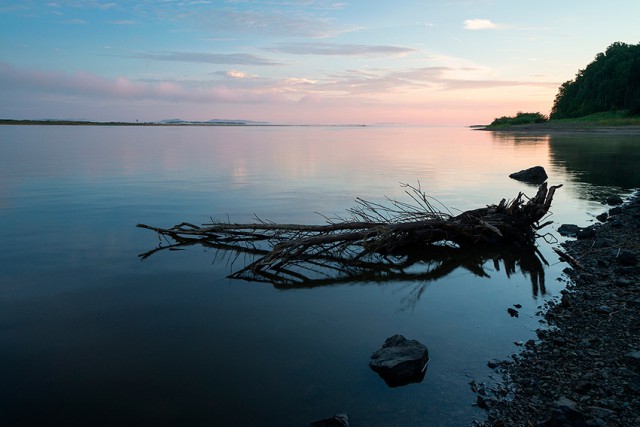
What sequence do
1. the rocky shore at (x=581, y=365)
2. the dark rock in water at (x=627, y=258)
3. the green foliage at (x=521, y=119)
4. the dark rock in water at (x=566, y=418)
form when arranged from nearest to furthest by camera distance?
the dark rock in water at (x=566, y=418)
the rocky shore at (x=581, y=365)
the dark rock in water at (x=627, y=258)
the green foliage at (x=521, y=119)

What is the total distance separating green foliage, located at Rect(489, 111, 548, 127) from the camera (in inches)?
5697

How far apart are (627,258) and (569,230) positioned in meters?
4.72

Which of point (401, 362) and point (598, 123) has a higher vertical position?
point (598, 123)

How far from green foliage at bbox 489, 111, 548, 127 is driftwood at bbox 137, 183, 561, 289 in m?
141

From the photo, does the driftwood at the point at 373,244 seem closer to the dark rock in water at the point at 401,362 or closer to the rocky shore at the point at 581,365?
the rocky shore at the point at 581,365

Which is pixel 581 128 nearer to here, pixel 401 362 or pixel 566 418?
pixel 401 362

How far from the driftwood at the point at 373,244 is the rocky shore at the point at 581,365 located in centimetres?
175

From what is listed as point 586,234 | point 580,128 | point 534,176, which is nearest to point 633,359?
point 586,234

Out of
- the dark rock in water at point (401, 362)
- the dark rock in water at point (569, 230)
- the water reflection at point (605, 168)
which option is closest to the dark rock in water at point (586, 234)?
the dark rock in water at point (569, 230)

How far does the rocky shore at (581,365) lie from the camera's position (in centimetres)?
568

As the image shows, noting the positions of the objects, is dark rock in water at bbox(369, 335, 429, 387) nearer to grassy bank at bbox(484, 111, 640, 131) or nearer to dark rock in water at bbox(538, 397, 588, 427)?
dark rock in water at bbox(538, 397, 588, 427)

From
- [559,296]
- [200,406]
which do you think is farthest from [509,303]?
[200,406]

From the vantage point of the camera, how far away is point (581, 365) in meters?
6.80

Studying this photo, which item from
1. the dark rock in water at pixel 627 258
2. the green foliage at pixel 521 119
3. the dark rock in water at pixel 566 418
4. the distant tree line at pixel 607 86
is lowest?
the dark rock in water at pixel 566 418
